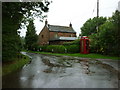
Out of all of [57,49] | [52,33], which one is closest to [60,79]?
[57,49]

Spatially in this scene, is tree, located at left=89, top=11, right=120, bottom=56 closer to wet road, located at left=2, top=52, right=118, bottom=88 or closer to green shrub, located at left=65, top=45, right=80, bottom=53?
green shrub, located at left=65, top=45, right=80, bottom=53

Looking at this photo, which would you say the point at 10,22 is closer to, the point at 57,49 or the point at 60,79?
the point at 60,79

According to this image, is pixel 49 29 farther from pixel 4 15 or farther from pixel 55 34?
pixel 4 15

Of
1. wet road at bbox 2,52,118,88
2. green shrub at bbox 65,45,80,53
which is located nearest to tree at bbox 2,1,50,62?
wet road at bbox 2,52,118,88

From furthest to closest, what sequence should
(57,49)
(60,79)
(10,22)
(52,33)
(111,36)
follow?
(52,33), (57,49), (111,36), (10,22), (60,79)

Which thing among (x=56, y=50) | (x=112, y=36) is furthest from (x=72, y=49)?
(x=112, y=36)

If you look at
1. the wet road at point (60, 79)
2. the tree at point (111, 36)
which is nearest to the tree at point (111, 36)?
the tree at point (111, 36)

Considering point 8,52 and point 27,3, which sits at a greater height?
point 27,3

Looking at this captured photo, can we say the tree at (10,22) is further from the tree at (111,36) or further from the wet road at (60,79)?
the tree at (111,36)

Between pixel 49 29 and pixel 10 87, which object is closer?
pixel 10 87

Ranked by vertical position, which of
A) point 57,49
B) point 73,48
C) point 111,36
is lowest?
point 57,49

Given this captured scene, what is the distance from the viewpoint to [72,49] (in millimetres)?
24938

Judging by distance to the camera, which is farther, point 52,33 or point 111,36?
point 52,33

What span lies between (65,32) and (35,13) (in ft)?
98.8
